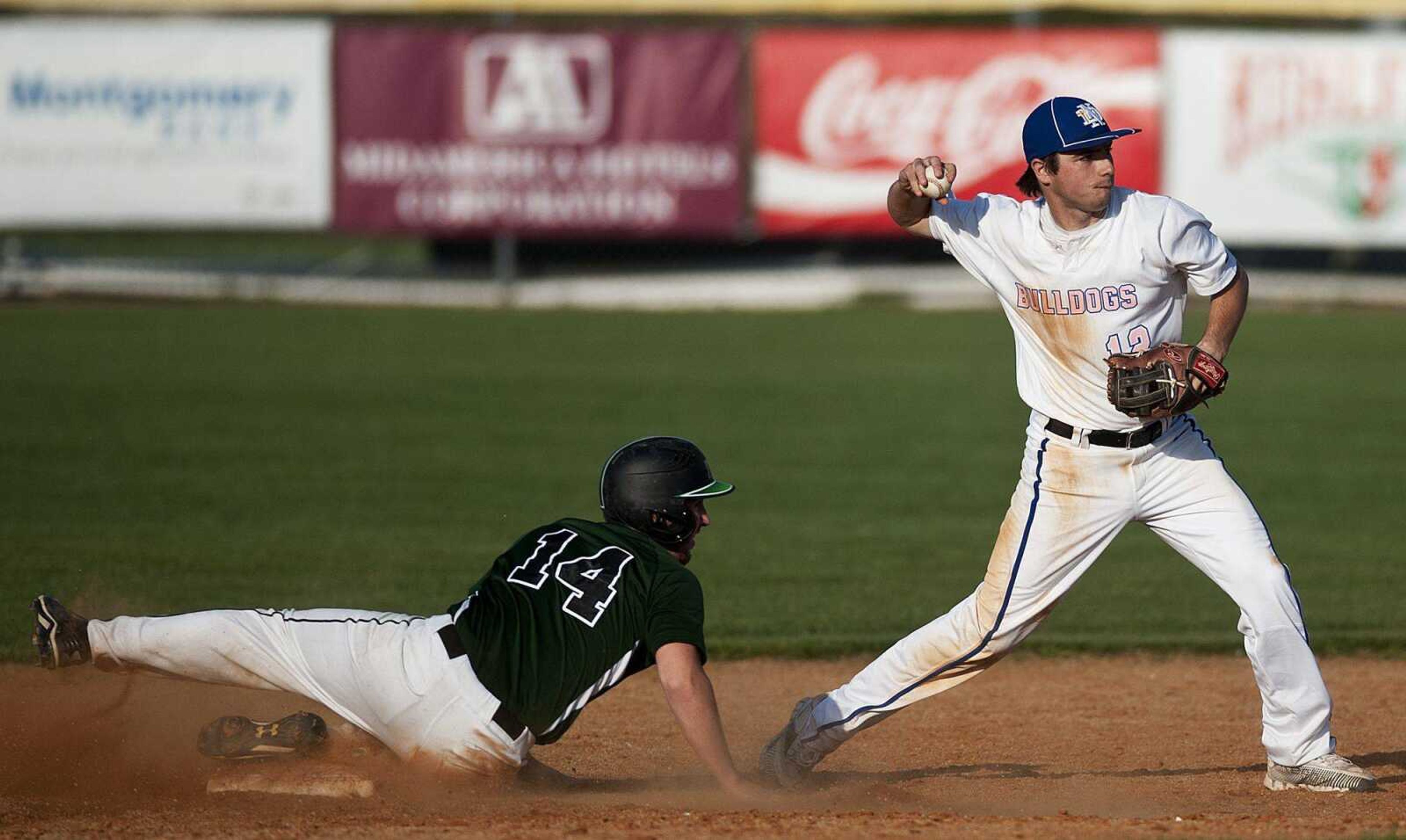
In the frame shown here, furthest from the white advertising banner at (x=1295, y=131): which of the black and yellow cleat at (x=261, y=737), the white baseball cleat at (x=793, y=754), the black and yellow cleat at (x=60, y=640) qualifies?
the black and yellow cleat at (x=60, y=640)

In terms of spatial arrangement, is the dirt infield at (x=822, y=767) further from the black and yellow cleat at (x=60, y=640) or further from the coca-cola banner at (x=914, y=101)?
the coca-cola banner at (x=914, y=101)

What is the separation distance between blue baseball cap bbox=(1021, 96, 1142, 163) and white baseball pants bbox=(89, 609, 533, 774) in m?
2.39

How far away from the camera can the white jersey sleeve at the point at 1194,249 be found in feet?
17.8

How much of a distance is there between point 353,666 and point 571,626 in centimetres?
68

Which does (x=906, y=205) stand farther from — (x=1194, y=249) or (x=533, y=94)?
(x=533, y=94)

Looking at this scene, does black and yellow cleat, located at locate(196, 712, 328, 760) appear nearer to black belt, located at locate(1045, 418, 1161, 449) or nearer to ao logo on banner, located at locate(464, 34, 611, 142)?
black belt, located at locate(1045, 418, 1161, 449)

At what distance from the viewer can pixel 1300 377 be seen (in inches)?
648

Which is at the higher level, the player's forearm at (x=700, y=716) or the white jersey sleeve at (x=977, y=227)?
the white jersey sleeve at (x=977, y=227)

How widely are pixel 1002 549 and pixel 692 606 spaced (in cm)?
121

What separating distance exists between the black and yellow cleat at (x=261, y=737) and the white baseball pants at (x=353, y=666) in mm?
237

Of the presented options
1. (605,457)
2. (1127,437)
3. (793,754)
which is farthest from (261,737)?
(605,457)

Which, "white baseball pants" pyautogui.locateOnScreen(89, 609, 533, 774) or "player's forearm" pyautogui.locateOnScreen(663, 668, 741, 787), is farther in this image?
"white baseball pants" pyautogui.locateOnScreen(89, 609, 533, 774)

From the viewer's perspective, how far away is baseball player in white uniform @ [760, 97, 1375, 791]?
217 inches

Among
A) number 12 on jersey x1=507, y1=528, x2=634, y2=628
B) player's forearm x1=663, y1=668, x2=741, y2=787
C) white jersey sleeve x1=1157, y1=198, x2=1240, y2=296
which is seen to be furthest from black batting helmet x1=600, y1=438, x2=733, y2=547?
white jersey sleeve x1=1157, y1=198, x2=1240, y2=296
